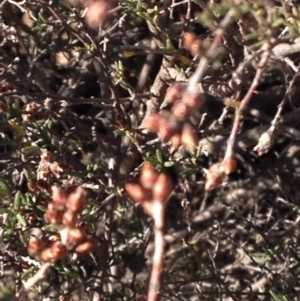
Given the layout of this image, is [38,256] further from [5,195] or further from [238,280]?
[238,280]

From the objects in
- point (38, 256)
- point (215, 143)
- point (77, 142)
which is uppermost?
point (38, 256)

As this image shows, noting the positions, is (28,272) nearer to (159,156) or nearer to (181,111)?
(159,156)

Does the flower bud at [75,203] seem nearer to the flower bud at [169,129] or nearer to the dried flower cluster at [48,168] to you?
the flower bud at [169,129]

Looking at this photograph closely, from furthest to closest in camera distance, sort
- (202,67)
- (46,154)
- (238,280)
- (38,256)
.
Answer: (238,280), (46,154), (38,256), (202,67)

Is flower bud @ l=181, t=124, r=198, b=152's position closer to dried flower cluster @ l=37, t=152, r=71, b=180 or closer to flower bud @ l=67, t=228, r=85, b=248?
flower bud @ l=67, t=228, r=85, b=248

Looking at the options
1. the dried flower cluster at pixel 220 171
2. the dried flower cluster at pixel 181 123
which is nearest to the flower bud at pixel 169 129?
the dried flower cluster at pixel 181 123

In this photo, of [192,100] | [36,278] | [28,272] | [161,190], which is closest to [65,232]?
[36,278]

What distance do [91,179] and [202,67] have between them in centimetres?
150

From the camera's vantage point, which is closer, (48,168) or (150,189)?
(150,189)

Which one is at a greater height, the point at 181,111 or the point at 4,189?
the point at 181,111

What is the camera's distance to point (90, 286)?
111 inches

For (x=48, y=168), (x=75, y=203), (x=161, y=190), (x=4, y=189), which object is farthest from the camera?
(x=4, y=189)

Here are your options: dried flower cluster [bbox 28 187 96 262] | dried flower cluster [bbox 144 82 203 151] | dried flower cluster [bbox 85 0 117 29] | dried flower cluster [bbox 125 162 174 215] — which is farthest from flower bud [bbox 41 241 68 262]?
dried flower cluster [bbox 85 0 117 29]

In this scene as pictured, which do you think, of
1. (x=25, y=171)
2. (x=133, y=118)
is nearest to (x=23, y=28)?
(x=133, y=118)
